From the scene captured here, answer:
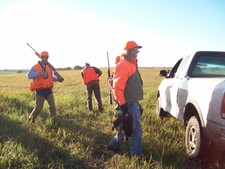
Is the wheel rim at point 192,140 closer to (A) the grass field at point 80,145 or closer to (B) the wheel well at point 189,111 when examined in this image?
(A) the grass field at point 80,145

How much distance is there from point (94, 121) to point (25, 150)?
3225 mm

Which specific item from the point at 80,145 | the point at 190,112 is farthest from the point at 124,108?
the point at 80,145

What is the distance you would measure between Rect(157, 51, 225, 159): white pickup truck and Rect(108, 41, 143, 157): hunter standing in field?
852 mm

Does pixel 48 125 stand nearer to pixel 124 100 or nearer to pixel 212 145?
pixel 124 100

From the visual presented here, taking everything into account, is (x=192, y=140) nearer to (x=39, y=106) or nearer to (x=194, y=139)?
(x=194, y=139)

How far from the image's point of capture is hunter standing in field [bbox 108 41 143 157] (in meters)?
4.74

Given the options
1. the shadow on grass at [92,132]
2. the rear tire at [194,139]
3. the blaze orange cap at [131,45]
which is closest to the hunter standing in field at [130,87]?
the blaze orange cap at [131,45]

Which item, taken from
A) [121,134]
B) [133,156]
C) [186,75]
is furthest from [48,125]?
[186,75]

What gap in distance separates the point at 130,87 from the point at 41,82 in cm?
314

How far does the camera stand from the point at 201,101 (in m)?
4.43

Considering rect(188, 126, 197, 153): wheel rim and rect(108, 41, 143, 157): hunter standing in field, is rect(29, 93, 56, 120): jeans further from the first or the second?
rect(188, 126, 197, 153): wheel rim

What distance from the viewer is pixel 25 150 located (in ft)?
16.6

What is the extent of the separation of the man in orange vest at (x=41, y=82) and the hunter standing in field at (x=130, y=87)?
2.94 meters

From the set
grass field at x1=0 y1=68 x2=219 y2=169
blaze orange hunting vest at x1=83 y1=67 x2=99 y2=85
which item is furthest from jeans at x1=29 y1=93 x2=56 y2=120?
blaze orange hunting vest at x1=83 y1=67 x2=99 y2=85
